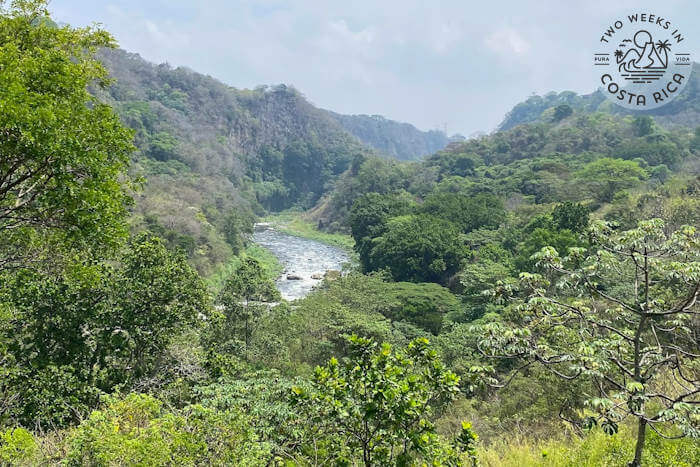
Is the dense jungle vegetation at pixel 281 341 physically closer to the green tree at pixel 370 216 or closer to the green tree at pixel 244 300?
the green tree at pixel 244 300

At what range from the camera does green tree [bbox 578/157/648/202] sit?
31.0 meters

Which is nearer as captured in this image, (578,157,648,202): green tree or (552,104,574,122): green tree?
(578,157,648,202): green tree

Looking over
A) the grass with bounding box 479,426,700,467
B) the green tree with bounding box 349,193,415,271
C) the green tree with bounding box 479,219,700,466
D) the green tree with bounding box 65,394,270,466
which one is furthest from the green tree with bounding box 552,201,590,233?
the green tree with bounding box 65,394,270,466

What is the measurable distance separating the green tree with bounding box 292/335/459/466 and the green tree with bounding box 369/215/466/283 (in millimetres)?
23093

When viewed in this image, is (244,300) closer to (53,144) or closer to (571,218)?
(53,144)

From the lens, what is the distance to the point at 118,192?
6559 millimetres

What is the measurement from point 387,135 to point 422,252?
157054 mm

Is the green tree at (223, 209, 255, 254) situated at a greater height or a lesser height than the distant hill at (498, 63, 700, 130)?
lesser

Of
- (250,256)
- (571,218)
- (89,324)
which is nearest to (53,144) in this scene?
(89,324)

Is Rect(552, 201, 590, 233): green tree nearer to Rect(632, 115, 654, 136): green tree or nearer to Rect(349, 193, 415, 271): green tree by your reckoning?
Rect(349, 193, 415, 271): green tree

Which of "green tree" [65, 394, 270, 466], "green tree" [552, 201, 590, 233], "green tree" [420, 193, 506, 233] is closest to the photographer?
"green tree" [65, 394, 270, 466]

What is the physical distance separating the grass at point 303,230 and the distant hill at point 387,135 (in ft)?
308

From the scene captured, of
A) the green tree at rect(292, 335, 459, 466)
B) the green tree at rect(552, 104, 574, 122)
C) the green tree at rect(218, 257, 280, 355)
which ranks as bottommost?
the green tree at rect(218, 257, 280, 355)

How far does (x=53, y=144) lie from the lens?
530 cm
